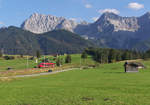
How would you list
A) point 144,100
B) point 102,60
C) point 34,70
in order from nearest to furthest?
point 144,100 → point 34,70 → point 102,60

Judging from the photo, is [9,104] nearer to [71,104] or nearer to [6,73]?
[71,104]

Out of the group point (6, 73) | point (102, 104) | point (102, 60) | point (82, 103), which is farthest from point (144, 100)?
point (102, 60)

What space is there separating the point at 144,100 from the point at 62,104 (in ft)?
33.4

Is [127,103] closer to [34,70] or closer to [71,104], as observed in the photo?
[71,104]

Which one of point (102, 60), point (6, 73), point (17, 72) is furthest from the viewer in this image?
point (102, 60)

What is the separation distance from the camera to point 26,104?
912 inches

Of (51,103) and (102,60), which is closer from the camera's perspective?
(51,103)

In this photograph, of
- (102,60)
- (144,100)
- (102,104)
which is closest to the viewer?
(102,104)

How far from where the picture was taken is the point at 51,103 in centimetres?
2345

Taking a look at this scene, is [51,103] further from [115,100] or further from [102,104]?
[115,100]

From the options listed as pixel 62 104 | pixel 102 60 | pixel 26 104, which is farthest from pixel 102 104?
pixel 102 60

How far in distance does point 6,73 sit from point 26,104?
200 ft

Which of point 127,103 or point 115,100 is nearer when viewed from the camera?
point 127,103

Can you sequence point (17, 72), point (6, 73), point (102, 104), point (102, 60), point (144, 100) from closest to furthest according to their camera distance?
point (102, 104), point (144, 100), point (6, 73), point (17, 72), point (102, 60)
